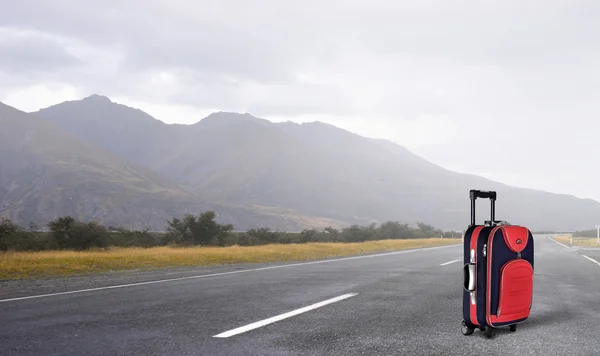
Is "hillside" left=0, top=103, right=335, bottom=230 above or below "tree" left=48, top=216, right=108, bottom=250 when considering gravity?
above

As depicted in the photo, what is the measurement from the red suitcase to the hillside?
13302 cm

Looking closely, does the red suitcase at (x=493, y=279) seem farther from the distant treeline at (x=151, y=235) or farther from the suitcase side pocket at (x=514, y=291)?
the distant treeline at (x=151, y=235)

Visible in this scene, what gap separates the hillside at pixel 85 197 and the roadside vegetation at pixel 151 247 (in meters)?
96.5

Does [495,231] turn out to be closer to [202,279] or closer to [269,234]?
[202,279]

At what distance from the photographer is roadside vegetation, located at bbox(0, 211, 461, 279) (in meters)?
16.0

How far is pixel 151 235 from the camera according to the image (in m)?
39.3

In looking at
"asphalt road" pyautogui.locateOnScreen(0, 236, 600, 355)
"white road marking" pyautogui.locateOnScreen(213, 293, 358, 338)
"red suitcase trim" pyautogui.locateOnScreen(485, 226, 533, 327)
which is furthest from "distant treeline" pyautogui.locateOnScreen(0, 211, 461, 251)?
"red suitcase trim" pyautogui.locateOnScreen(485, 226, 533, 327)

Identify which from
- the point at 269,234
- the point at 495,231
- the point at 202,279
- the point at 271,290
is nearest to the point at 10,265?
the point at 202,279

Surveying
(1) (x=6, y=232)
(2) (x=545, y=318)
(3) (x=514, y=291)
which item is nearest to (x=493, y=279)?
(3) (x=514, y=291)

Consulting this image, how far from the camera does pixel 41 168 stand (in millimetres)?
166500

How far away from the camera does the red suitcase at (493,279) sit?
4.96 m

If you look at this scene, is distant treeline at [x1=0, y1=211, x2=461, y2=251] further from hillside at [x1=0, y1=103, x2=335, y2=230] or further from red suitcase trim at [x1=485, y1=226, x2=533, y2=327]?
hillside at [x1=0, y1=103, x2=335, y2=230]

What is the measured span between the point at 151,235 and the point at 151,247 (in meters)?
7.76

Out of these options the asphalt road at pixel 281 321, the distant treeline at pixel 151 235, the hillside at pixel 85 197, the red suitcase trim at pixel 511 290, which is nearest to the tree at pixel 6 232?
the distant treeline at pixel 151 235
